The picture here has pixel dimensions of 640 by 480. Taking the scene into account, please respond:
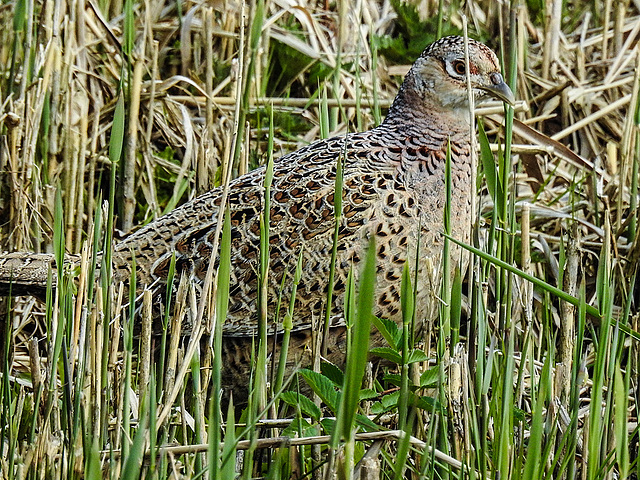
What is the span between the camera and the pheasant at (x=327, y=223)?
356cm

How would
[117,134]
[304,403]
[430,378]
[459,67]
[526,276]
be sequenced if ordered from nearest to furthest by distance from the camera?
[526,276], [117,134], [304,403], [430,378], [459,67]

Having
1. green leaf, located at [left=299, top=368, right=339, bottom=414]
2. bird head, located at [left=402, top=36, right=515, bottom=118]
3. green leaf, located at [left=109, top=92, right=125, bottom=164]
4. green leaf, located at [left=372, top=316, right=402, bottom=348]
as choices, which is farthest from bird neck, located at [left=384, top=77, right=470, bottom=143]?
green leaf, located at [left=109, top=92, right=125, bottom=164]

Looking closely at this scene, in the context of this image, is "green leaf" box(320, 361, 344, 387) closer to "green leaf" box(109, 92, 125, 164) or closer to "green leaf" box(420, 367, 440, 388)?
"green leaf" box(420, 367, 440, 388)

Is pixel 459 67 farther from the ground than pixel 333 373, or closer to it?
farther from the ground

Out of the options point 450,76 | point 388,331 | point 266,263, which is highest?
point 450,76

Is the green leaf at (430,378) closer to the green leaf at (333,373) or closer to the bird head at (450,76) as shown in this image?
the green leaf at (333,373)

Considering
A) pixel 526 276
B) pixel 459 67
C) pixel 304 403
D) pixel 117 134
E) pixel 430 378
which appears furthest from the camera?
pixel 459 67

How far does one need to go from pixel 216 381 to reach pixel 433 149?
190 centimetres

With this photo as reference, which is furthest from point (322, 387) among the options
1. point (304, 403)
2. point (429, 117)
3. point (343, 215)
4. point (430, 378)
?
point (429, 117)

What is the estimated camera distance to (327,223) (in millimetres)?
3602

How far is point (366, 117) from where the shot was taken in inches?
196

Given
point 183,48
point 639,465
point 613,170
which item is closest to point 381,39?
point 183,48

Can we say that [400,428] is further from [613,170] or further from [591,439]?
[613,170]

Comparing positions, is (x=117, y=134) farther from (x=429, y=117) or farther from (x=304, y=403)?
(x=429, y=117)
